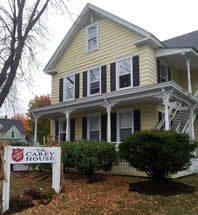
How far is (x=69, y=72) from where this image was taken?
14492 millimetres

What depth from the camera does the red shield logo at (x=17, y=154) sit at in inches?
205

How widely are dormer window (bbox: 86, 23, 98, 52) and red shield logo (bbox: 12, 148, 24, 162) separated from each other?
30.3 ft

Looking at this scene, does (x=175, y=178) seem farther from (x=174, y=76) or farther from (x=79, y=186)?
(x=174, y=76)

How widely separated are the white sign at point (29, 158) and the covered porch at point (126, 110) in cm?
440

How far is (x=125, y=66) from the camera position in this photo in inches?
467

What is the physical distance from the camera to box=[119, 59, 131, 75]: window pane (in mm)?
11672

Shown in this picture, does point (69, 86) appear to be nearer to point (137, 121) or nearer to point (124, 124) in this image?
point (124, 124)

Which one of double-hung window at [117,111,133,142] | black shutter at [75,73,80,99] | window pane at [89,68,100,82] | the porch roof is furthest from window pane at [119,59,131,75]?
black shutter at [75,73,80,99]

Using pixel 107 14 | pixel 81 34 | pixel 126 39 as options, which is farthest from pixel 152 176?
pixel 81 34

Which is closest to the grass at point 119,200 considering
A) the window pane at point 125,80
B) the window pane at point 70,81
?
the window pane at point 125,80

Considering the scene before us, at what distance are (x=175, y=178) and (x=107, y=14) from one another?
29.1 feet

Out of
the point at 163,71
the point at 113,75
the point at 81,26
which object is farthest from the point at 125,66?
the point at 81,26

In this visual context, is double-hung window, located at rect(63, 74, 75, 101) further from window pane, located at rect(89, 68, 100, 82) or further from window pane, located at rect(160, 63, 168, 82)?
window pane, located at rect(160, 63, 168, 82)

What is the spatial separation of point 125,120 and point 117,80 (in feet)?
6.71
